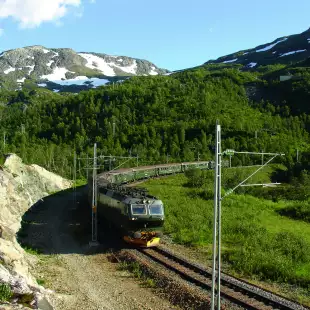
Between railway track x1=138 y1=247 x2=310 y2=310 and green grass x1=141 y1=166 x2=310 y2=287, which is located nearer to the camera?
railway track x1=138 y1=247 x2=310 y2=310

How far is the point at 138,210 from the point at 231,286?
8.37 m

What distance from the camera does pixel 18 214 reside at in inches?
1305

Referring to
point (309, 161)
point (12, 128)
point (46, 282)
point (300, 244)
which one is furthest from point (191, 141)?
point (46, 282)

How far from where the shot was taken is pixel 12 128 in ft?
406

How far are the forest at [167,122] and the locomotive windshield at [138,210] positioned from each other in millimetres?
54090

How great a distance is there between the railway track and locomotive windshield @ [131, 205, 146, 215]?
2.64 meters

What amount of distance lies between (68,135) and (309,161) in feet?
209

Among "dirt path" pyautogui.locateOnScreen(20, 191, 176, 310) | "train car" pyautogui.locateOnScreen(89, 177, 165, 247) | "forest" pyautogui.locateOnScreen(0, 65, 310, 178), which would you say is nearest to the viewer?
"dirt path" pyautogui.locateOnScreen(20, 191, 176, 310)

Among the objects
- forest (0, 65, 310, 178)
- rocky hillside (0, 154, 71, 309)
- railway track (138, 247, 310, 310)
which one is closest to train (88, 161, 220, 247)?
railway track (138, 247, 310, 310)

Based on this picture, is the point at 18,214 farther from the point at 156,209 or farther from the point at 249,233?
the point at 249,233

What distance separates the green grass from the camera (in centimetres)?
1934

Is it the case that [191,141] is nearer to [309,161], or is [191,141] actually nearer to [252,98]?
[309,161]

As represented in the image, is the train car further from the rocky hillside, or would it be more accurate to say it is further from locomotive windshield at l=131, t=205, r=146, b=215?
the rocky hillside

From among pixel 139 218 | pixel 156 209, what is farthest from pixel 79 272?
pixel 156 209
